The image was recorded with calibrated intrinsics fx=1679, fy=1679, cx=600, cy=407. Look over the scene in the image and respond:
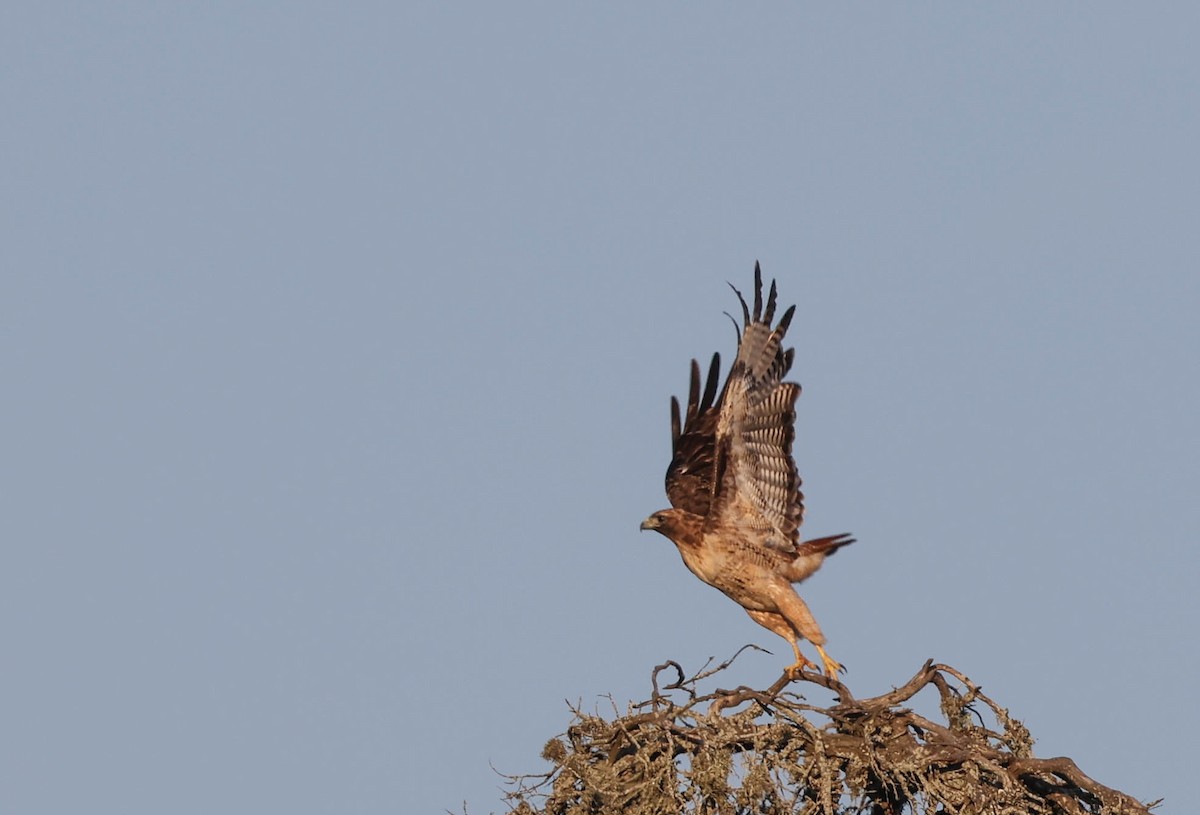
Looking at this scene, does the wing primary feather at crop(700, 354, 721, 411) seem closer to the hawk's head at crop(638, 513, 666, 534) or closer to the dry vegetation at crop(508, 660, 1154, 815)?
the hawk's head at crop(638, 513, 666, 534)

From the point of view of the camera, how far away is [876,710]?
691 cm

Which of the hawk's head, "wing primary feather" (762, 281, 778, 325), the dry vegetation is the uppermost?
"wing primary feather" (762, 281, 778, 325)

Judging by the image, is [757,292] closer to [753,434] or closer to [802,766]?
[753,434]

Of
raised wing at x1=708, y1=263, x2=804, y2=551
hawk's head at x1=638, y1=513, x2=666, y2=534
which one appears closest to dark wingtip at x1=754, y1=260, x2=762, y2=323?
raised wing at x1=708, y1=263, x2=804, y2=551

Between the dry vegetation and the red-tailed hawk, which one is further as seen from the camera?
the red-tailed hawk

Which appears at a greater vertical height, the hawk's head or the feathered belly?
the hawk's head

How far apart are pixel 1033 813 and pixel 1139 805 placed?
0.41 metres

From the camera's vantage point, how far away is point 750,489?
10320 mm

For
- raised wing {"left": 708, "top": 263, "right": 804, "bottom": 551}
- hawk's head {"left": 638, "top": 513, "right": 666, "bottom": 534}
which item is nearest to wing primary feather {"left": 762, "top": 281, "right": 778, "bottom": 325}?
raised wing {"left": 708, "top": 263, "right": 804, "bottom": 551}

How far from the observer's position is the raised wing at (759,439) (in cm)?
1016

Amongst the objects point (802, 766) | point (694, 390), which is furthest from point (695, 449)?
point (802, 766)

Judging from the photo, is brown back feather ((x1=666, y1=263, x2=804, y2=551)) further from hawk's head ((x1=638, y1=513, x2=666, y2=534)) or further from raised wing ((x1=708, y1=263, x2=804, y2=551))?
hawk's head ((x1=638, y1=513, x2=666, y2=534))

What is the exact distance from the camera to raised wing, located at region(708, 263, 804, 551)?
33.3 feet

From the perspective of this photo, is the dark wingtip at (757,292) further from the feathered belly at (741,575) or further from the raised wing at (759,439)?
the feathered belly at (741,575)
